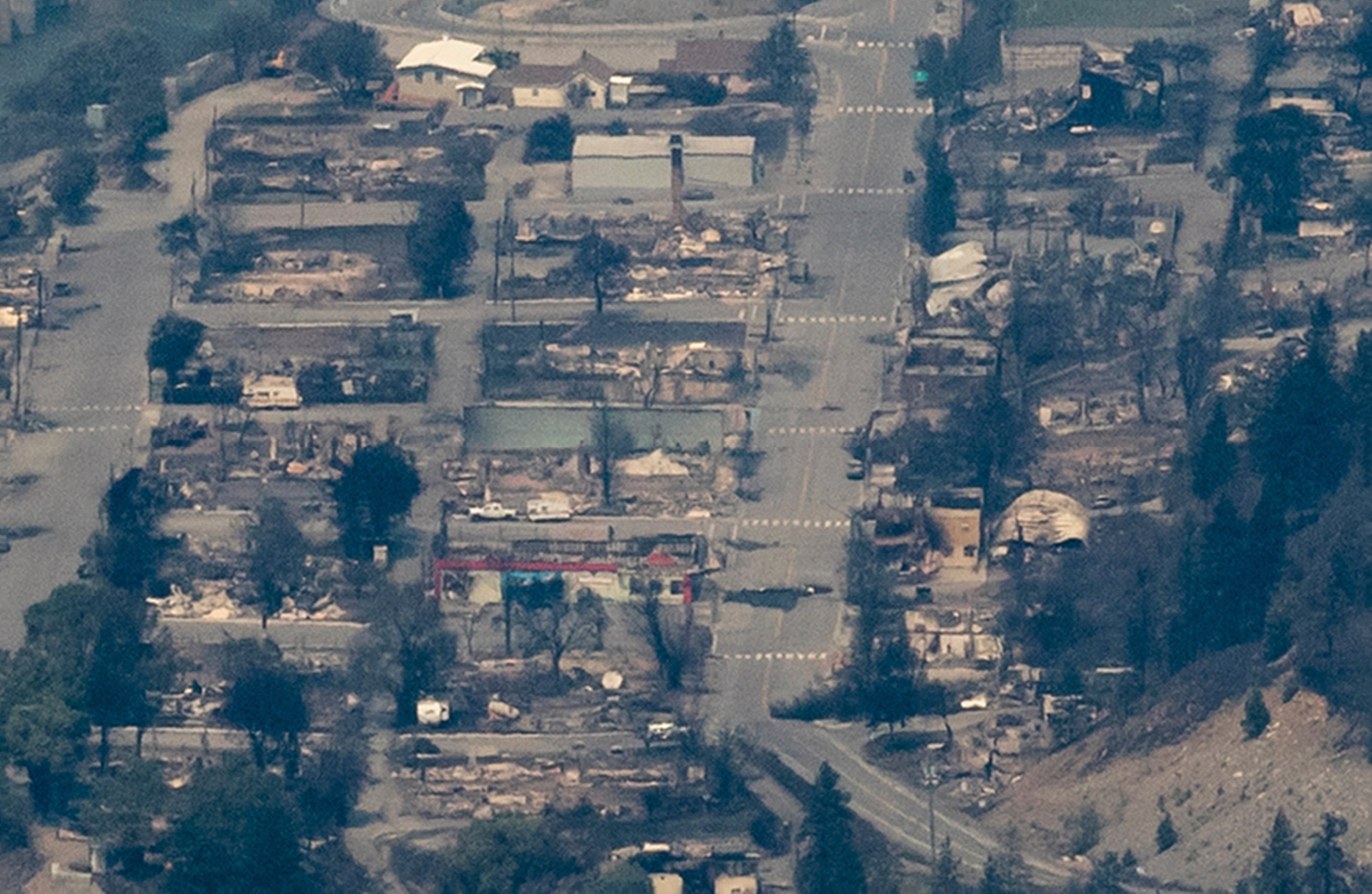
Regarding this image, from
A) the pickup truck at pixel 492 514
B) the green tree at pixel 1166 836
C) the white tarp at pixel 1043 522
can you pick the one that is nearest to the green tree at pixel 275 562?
the pickup truck at pixel 492 514

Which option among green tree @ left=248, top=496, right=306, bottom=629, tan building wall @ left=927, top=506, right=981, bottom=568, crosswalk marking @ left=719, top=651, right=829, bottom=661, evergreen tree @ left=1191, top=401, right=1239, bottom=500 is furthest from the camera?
tan building wall @ left=927, top=506, right=981, bottom=568

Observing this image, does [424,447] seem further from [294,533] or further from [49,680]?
[49,680]

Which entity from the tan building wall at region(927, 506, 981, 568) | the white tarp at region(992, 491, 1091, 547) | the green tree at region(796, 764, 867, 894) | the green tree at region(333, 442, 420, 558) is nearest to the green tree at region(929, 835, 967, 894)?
the green tree at region(796, 764, 867, 894)

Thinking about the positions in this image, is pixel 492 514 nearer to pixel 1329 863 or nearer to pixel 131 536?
pixel 131 536

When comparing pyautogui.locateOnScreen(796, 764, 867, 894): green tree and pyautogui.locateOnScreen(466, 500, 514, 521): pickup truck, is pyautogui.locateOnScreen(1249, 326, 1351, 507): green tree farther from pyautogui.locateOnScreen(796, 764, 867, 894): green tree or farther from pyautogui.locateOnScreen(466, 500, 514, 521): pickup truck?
pyautogui.locateOnScreen(466, 500, 514, 521): pickup truck

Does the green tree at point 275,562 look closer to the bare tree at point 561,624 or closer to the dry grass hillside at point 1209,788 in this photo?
the bare tree at point 561,624
